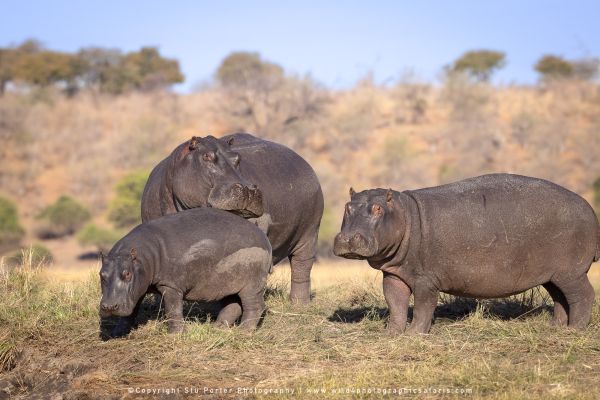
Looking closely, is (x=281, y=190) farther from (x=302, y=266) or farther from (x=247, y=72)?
(x=247, y=72)

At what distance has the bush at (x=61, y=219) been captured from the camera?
90.6 feet

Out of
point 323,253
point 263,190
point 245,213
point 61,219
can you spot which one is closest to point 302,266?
point 263,190

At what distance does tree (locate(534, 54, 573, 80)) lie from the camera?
1647 inches

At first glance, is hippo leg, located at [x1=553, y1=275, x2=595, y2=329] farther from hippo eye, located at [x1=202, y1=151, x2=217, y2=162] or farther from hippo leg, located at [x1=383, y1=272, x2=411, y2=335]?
hippo eye, located at [x1=202, y1=151, x2=217, y2=162]

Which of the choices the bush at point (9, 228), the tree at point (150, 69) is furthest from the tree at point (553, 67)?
the bush at point (9, 228)

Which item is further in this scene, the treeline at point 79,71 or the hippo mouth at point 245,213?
the treeline at point 79,71

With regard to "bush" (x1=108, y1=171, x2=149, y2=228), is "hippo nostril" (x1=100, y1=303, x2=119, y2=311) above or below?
above

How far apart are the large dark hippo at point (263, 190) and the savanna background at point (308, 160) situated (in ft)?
2.05

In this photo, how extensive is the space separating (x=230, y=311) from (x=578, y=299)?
3.15m

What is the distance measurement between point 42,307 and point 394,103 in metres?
31.8

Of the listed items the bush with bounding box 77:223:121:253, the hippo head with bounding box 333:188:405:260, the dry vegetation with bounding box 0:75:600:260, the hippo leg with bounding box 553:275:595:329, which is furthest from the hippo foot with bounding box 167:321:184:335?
the dry vegetation with bounding box 0:75:600:260

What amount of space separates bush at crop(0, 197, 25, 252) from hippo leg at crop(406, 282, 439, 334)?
65.0 ft

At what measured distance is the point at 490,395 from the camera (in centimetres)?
578

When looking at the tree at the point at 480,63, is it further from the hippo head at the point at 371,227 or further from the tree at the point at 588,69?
the hippo head at the point at 371,227
